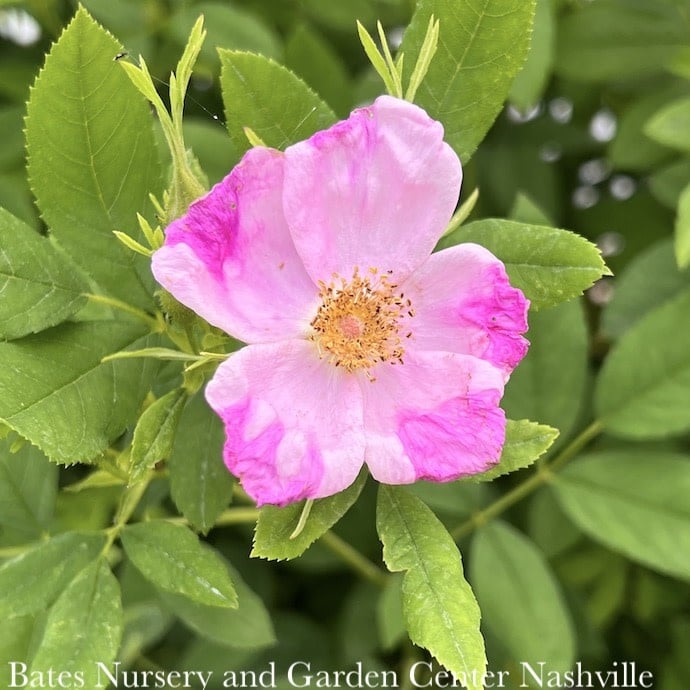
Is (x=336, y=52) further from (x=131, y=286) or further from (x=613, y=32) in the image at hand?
(x=131, y=286)

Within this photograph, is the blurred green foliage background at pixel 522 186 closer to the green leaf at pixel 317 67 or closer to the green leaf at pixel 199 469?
the green leaf at pixel 317 67

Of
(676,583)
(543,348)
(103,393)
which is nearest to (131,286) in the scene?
(103,393)

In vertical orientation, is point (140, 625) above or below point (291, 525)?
below

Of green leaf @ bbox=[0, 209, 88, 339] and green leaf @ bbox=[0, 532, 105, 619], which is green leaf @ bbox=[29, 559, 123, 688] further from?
green leaf @ bbox=[0, 209, 88, 339]

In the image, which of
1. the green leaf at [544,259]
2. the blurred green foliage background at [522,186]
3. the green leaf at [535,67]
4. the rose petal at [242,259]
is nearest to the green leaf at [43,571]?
the blurred green foliage background at [522,186]

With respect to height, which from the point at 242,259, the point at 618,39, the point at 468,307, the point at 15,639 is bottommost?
the point at 15,639

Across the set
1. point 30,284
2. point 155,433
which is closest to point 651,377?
point 155,433

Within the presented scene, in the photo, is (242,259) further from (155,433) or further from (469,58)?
(469,58)

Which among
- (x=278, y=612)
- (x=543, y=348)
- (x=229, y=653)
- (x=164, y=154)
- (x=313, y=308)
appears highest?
(x=164, y=154)
